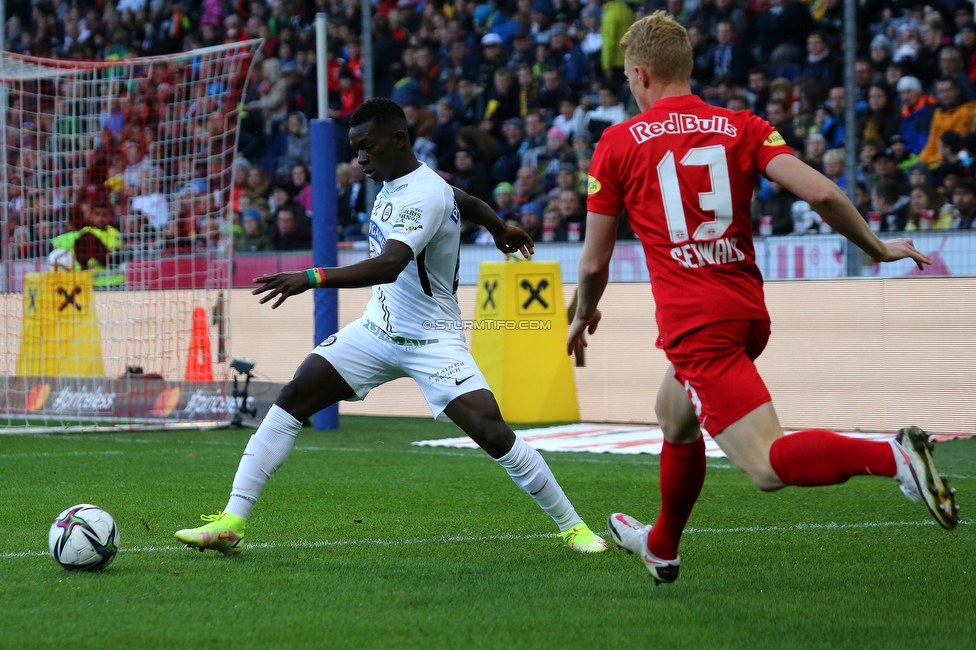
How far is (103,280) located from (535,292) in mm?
4526

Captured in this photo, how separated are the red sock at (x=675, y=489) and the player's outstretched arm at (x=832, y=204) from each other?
946 mm

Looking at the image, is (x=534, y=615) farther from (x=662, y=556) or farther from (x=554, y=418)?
(x=554, y=418)

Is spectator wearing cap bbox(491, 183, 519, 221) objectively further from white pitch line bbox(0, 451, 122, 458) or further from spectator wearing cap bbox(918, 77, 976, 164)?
white pitch line bbox(0, 451, 122, 458)

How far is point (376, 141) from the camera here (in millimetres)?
5695

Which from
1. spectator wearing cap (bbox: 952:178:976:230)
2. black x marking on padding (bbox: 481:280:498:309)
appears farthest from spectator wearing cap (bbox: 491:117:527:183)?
spectator wearing cap (bbox: 952:178:976:230)

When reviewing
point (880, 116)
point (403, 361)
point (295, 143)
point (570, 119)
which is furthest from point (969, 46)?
point (403, 361)

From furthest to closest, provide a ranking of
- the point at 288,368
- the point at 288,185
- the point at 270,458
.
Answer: the point at 288,185
the point at 288,368
the point at 270,458

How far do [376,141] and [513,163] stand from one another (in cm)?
994

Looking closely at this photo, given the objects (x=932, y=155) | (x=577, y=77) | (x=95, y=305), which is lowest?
(x=95, y=305)

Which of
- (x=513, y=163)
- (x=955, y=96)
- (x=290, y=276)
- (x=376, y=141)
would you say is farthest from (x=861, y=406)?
(x=290, y=276)

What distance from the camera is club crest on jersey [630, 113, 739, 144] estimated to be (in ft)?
13.5

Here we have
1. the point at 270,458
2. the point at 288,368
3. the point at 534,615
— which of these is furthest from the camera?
the point at 288,368

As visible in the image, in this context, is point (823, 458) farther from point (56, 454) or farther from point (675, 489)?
point (56, 454)

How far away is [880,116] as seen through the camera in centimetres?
1286
